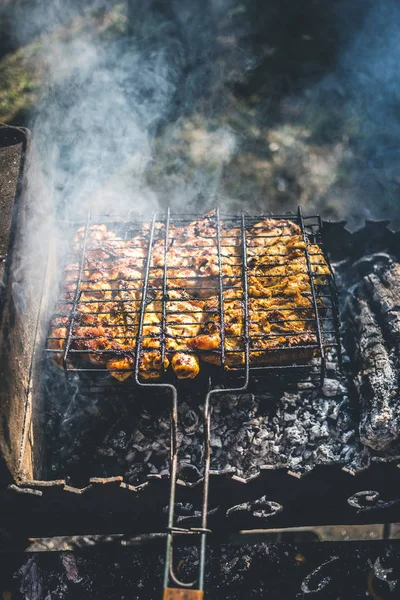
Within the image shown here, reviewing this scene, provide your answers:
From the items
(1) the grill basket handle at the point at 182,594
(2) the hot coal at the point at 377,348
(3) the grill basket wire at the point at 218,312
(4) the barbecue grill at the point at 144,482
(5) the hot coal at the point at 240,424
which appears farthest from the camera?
(5) the hot coal at the point at 240,424

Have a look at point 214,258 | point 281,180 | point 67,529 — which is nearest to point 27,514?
point 67,529

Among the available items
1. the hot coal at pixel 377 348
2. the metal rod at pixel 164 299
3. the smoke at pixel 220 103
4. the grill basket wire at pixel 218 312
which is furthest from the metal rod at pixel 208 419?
the smoke at pixel 220 103

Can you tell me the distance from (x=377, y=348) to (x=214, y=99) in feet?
21.7

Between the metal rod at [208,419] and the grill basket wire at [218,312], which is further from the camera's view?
the grill basket wire at [218,312]

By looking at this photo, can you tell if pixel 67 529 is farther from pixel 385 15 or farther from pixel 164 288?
Result: pixel 385 15

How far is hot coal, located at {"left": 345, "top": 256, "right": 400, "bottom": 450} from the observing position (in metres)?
4.47

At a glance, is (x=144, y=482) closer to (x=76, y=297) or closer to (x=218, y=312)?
(x=218, y=312)

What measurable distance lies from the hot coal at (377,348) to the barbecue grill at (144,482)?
0.55 metres

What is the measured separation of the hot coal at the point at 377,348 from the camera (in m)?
4.47

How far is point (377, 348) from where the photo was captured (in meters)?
4.95

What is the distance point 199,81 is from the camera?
9367 millimetres

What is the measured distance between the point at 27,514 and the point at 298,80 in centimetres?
927

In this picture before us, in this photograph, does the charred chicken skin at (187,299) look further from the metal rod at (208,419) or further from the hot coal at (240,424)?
the hot coal at (240,424)

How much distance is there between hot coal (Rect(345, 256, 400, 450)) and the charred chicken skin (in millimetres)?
799
